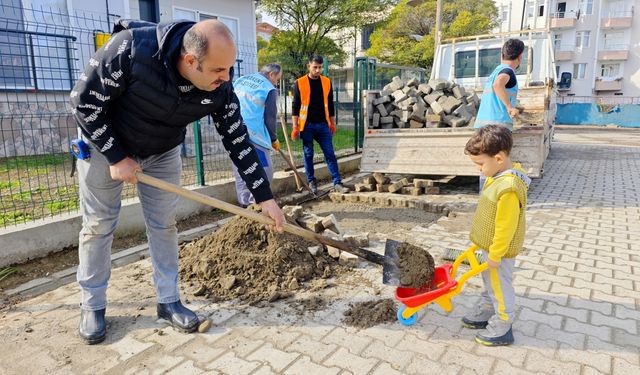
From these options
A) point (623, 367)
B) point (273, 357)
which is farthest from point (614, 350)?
point (273, 357)

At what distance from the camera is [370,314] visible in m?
2.91

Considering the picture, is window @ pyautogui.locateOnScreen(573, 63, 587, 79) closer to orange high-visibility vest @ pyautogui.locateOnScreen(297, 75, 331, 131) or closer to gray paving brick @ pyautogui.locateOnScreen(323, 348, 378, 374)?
orange high-visibility vest @ pyautogui.locateOnScreen(297, 75, 331, 131)

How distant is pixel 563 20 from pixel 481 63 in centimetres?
3772

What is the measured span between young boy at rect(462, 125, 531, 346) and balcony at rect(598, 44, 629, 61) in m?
44.8

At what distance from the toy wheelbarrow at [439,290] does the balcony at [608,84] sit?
44703 mm

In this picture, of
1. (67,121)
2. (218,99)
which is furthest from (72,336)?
(67,121)

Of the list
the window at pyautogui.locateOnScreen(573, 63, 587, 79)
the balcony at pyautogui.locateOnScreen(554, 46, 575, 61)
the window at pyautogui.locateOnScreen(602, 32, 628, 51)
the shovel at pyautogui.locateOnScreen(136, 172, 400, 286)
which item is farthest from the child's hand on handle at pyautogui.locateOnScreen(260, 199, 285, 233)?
the window at pyautogui.locateOnScreen(602, 32, 628, 51)

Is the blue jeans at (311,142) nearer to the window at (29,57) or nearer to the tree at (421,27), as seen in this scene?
the window at (29,57)

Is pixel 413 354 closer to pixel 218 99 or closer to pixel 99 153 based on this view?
pixel 218 99

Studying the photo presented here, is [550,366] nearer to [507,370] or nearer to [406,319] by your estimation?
[507,370]

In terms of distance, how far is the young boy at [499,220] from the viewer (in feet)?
7.77

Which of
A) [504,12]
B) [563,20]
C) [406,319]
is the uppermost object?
[504,12]

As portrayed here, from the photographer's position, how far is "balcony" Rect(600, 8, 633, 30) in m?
37.8

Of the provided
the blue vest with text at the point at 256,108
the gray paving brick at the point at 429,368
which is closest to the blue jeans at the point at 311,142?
the blue vest with text at the point at 256,108
